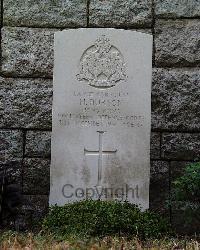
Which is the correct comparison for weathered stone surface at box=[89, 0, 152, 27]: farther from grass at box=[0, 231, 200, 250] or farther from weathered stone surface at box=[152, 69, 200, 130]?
grass at box=[0, 231, 200, 250]

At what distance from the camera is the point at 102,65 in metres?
5.20

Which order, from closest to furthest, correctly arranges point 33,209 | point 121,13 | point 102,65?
1. point 102,65
2. point 33,209
3. point 121,13

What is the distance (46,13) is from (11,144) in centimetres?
115

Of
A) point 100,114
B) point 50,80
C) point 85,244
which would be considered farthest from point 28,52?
point 85,244

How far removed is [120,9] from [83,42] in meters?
0.76

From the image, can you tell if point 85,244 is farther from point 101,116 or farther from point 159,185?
point 159,185

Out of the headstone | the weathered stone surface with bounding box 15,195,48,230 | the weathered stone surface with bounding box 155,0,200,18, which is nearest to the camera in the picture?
the headstone

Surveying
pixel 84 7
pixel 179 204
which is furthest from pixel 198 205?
pixel 84 7

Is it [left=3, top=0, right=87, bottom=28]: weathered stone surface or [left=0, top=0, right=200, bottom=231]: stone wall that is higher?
[left=3, top=0, right=87, bottom=28]: weathered stone surface

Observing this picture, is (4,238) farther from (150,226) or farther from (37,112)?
(37,112)

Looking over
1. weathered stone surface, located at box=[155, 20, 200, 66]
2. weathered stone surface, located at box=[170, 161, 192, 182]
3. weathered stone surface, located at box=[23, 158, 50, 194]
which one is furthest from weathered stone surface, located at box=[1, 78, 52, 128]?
weathered stone surface, located at box=[170, 161, 192, 182]

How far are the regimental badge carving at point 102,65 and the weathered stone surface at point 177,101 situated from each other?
25.2 inches

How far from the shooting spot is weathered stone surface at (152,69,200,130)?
566 centimetres

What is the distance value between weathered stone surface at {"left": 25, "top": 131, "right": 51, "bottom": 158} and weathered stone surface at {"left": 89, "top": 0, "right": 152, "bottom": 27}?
1.03 metres
